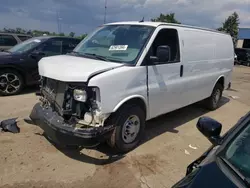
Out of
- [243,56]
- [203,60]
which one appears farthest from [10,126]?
[243,56]

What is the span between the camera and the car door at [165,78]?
4.63m

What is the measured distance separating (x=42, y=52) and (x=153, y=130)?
4.82 metres

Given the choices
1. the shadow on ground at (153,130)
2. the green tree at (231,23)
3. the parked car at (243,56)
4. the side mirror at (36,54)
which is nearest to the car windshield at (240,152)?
the shadow on ground at (153,130)

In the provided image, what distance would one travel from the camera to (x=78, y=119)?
12.5ft

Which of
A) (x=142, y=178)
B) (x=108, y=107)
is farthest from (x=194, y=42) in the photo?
(x=142, y=178)

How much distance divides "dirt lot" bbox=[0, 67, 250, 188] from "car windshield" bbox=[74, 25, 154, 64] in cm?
163

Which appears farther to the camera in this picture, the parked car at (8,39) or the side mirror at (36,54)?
the parked car at (8,39)

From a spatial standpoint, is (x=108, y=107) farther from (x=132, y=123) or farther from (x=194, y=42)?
(x=194, y=42)

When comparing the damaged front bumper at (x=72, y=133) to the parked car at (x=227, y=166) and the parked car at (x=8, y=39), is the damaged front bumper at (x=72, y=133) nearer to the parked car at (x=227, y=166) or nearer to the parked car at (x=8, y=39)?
the parked car at (x=227, y=166)

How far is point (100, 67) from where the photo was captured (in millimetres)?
3877

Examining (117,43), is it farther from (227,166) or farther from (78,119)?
(227,166)

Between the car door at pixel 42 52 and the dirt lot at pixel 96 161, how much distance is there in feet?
8.44

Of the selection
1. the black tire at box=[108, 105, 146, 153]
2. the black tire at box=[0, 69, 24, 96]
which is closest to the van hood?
the black tire at box=[108, 105, 146, 153]

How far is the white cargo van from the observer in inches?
146
